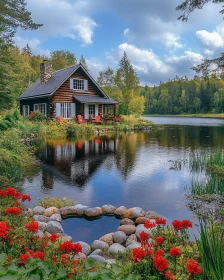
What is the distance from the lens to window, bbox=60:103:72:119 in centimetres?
2488

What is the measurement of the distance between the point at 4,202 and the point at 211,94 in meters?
84.1

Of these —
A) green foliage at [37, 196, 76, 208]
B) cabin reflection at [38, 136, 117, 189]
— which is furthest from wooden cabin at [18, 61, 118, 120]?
green foliage at [37, 196, 76, 208]

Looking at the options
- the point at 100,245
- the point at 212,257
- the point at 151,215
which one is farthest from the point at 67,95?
the point at 212,257

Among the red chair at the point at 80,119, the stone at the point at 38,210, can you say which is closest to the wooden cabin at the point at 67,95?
the red chair at the point at 80,119

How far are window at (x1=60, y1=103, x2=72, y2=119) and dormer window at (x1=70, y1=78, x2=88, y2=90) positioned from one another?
1898 mm

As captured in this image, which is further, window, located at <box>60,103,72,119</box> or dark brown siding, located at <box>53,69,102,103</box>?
window, located at <box>60,103,72,119</box>

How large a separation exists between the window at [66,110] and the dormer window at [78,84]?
190 centimetres

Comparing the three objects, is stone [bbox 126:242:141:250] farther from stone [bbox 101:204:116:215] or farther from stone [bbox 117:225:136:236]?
stone [bbox 101:204:116:215]

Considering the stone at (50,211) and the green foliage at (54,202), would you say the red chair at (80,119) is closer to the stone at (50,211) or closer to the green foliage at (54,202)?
the green foliage at (54,202)

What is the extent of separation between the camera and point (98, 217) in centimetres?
572

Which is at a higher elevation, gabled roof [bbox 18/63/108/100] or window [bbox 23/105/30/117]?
gabled roof [bbox 18/63/108/100]

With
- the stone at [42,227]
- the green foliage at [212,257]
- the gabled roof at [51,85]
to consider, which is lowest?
the stone at [42,227]

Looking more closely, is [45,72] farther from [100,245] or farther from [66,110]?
[100,245]

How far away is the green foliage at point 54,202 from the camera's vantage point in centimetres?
619
